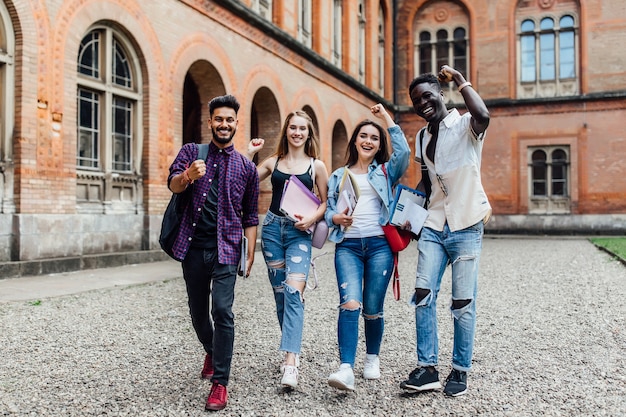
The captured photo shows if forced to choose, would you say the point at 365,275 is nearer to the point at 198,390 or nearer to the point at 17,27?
the point at 198,390

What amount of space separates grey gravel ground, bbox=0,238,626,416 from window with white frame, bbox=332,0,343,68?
48.5 feet

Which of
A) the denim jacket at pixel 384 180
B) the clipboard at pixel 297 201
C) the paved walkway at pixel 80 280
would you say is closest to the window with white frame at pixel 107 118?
the paved walkway at pixel 80 280

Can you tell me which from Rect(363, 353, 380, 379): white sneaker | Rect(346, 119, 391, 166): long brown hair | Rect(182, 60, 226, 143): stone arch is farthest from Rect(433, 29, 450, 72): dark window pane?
Rect(363, 353, 380, 379): white sneaker

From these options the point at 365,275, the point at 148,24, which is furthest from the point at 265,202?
the point at 365,275

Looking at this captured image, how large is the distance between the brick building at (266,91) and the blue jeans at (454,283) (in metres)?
7.22

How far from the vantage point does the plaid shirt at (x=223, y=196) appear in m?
3.51

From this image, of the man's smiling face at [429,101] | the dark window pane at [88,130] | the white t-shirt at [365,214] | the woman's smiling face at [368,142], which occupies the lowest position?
the white t-shirt at [365,214]

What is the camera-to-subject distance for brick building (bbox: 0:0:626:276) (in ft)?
30.4

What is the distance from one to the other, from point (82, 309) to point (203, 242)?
144 inches

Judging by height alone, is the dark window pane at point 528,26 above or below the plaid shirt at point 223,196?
above

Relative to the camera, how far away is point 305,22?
61.4ft

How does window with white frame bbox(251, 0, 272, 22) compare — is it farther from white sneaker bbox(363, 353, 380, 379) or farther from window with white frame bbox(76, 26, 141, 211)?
white sneaker bbox(363, 353, 380, 379)

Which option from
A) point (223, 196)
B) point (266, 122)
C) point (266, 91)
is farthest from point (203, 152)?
point (266, 122)

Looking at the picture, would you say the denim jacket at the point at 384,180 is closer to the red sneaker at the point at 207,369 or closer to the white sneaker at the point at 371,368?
the white sneaker at the point at 371,368
